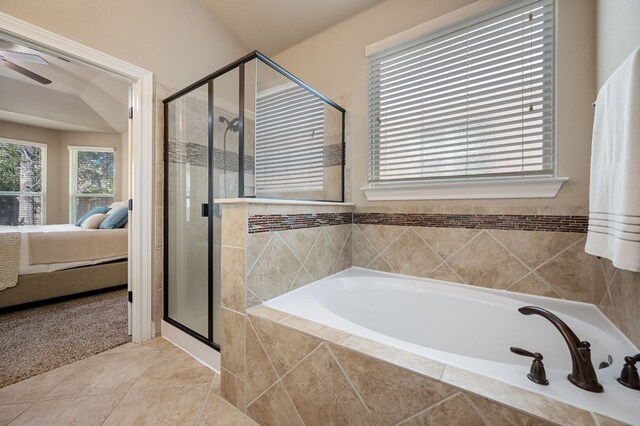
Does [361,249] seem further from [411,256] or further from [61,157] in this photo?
[61,157]

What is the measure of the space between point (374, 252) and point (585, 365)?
1.29 m

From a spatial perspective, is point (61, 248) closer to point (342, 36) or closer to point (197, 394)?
point (197, 394)

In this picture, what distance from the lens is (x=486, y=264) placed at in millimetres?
1509

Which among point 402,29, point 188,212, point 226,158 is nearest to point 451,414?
point 226,158

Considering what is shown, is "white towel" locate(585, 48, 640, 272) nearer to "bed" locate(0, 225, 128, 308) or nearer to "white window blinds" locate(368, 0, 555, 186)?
"white window blinds" locate(368, 0, 555, 186)

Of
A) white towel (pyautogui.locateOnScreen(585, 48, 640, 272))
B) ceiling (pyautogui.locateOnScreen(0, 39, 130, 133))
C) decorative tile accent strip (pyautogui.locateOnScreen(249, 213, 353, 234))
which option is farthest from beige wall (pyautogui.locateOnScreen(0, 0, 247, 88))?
white towel (pyautogui.locateOnScreen(585, 48, 640, 272))

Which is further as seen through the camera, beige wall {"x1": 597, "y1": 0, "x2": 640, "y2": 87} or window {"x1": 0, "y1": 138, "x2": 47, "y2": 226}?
window {"x1": 0, "y1": 138, "x2": 47, "y2": 226}

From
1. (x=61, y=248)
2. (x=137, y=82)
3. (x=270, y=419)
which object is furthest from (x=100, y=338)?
(x=137, y=82)

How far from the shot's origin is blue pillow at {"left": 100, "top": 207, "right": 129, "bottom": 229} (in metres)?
3.05

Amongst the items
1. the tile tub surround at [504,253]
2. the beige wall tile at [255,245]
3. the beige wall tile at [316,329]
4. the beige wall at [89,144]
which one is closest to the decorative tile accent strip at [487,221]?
the tile tub surround at [504,253]

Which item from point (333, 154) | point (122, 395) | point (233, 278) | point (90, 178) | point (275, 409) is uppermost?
point (90, 178)

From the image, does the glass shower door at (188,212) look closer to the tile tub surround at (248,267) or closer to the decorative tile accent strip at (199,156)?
the decorative tile accent strip at (199,156)

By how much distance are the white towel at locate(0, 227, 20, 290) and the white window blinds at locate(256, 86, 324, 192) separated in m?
2.59

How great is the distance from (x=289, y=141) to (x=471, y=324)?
166 cm
